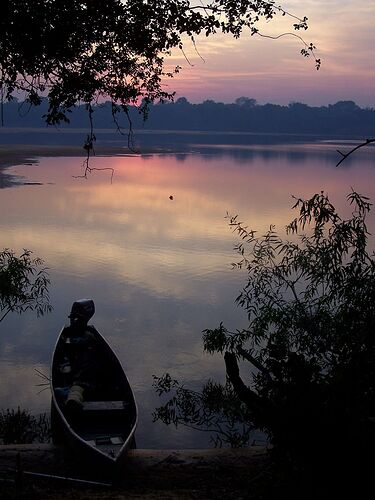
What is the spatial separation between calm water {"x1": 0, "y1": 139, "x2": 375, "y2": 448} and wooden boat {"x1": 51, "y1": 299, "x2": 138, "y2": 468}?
2703 mm

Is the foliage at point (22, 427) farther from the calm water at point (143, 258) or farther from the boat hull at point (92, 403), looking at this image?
the boat hull at point (92, 403)

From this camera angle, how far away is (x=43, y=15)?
8.24 meters

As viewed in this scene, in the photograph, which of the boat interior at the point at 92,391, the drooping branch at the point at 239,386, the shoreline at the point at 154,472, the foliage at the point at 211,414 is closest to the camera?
the drooping branch at the point at 239,386

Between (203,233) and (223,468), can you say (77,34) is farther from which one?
(203,233)

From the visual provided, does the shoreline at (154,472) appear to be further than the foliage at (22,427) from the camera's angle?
No

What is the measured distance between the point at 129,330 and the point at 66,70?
45.6 ft

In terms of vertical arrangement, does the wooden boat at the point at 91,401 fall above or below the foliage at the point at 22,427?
above

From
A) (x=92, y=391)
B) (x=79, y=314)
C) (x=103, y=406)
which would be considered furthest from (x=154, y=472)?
(x=79, y=314)

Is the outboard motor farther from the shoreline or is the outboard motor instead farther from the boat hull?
the shoreline

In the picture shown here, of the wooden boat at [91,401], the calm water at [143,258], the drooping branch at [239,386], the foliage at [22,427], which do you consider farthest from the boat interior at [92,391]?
the drooping branch at [239,386]

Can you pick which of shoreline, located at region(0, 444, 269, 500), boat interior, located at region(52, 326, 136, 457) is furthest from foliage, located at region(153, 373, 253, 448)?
shoreline, located at region(0, 444, 269, 500)

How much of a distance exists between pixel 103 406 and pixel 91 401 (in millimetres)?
714

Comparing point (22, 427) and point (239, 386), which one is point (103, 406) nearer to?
point (22, 427)

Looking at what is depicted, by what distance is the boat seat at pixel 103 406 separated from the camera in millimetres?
10039
